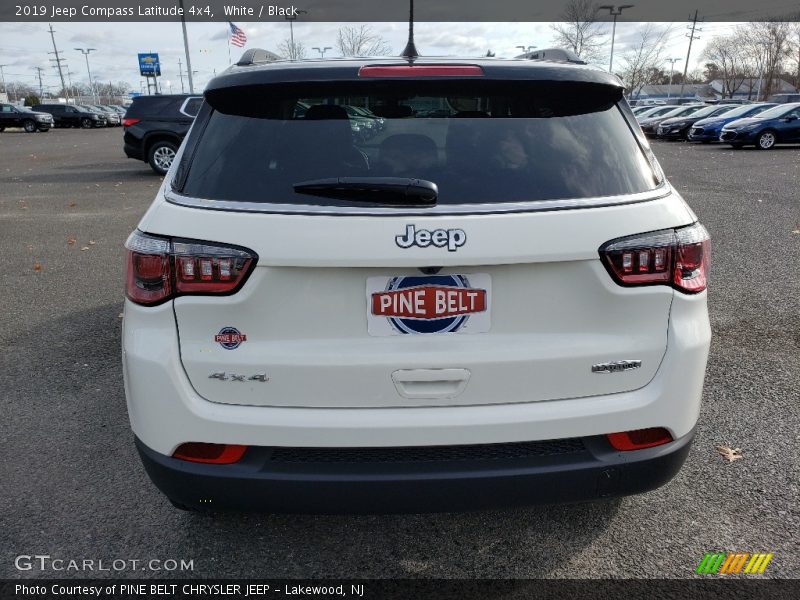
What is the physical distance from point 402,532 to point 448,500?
2.24 feet

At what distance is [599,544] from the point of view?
2541 mm

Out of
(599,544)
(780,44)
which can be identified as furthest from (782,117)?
(780,44)

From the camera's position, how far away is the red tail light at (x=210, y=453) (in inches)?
79.8

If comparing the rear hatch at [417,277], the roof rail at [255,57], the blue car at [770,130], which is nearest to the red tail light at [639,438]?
the rear hatch at [417,277]

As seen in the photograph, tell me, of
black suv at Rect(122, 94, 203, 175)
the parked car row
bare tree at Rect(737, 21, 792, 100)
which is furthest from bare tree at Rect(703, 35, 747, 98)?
black suv at Rect(122, 94, 203, 175)

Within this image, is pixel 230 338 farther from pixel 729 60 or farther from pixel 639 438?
pixel 729 60

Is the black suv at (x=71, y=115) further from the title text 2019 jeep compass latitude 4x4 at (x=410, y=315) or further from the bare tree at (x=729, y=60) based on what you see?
the bare tree at (x=729, y=60)

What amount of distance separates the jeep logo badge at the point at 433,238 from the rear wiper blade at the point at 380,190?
0.36 feet

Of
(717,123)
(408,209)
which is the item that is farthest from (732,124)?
(408,209)

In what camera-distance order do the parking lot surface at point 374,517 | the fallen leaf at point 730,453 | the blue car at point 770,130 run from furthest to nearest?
the blue car at point 770,130 → the fallen leaf at point 730,453 → the parking lot surface at point 374,517

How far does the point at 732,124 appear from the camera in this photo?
22.2 m

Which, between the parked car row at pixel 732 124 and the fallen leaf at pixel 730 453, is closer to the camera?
the fallen leaf at pixel 730 453

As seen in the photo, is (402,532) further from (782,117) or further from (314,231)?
(782,117)

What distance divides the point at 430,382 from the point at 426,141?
2.59ft
